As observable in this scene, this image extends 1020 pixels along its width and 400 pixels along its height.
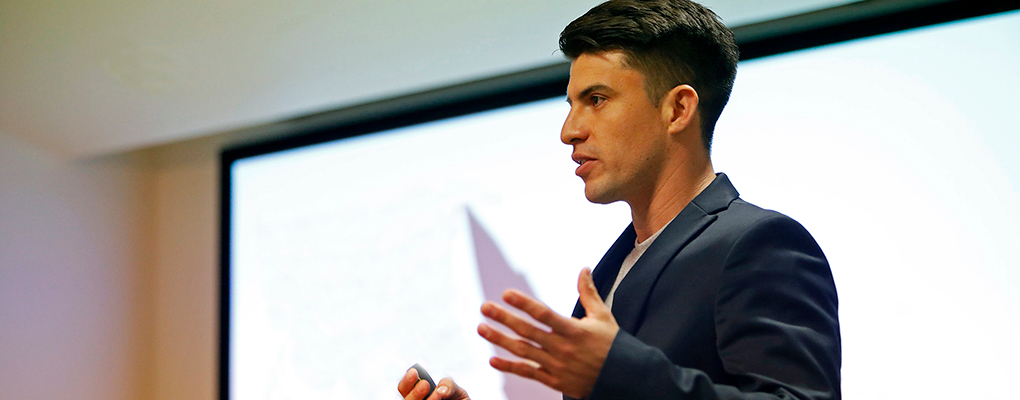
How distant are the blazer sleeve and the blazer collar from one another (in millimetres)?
105

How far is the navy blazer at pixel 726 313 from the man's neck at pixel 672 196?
0.20 feet

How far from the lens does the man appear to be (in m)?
0.76

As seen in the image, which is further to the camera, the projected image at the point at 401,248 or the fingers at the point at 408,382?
the projected image at the point at 401,248

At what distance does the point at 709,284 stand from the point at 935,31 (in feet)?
7.44

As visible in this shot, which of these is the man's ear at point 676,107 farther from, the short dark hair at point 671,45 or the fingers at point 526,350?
the fingers at point 526,350

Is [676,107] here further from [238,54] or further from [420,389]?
[238,54]

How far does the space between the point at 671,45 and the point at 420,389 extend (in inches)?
26.2

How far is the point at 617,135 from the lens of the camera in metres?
1.11

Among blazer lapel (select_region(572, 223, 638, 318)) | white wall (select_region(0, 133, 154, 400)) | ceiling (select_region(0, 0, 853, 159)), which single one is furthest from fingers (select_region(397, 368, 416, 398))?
white wall (select_region(0, 133, 154, 400))

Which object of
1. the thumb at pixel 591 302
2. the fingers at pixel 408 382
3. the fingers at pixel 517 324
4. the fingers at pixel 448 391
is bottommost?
the fingers at pixel 448 391

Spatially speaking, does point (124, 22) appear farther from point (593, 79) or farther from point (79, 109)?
point (593, 79)

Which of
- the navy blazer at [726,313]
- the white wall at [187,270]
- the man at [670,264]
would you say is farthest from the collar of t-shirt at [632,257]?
the white wall at [187,270]

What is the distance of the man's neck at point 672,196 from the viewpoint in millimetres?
1139

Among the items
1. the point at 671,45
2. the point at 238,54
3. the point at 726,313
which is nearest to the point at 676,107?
the point at 671,45
